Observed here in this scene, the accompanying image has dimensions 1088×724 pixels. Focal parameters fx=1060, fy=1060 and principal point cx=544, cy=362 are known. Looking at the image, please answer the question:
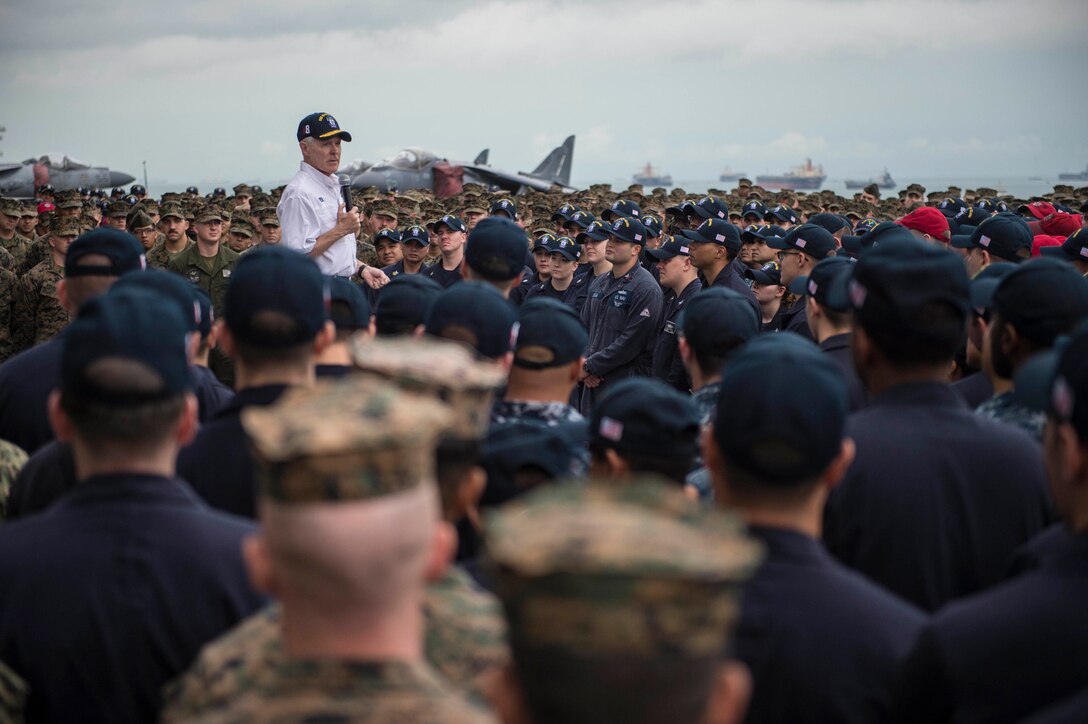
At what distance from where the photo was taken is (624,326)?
9367 millimetres

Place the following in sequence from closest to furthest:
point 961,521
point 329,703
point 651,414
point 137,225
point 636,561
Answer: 1. point 636,561
2. point 329,703
3. point 961,521
4. point 651,414
5. point 137,225

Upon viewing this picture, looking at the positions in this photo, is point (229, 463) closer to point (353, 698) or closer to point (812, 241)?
point (353, 698)

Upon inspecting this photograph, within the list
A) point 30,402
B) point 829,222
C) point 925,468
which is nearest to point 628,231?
point 829,222

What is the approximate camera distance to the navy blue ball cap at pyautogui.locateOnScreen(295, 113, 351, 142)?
766 cm

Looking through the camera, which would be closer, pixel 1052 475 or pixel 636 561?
pixel 636 561

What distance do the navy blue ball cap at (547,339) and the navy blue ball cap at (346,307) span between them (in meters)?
1.12

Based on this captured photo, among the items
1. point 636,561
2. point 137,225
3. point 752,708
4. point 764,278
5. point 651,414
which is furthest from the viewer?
point 137,225

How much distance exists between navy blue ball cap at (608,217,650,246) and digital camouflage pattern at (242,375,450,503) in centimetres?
790

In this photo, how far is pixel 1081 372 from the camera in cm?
238

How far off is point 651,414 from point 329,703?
6.63 ft

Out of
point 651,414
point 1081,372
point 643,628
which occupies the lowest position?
point 651,414

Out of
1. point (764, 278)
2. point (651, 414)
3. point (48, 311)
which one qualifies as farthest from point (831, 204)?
point (651, 414)

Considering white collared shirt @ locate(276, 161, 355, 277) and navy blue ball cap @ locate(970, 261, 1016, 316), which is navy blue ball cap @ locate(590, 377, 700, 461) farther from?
white collared shirt @ locate(276, 161, 355, 277)

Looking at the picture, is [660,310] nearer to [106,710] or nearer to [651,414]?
[651,414]
